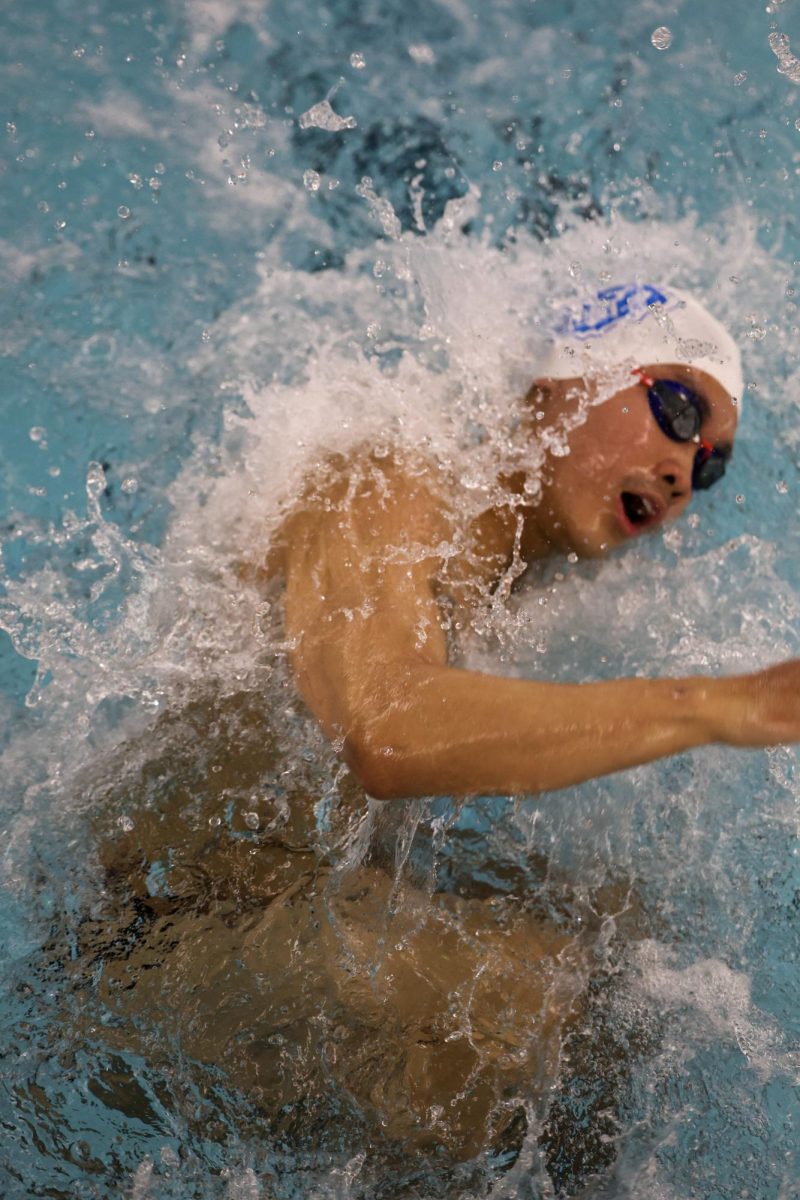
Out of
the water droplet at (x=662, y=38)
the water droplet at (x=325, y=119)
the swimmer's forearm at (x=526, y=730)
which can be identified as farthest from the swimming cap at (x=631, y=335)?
the water droplet at (x=662, y=38)

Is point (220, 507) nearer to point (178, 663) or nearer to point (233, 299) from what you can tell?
point (178, 663)

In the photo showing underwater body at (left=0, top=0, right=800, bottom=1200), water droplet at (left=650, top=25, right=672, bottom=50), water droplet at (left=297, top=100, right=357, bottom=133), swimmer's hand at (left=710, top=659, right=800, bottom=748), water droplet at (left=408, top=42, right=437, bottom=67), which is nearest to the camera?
swimmer's hand at (left=710, top=659, right=800, bottom=748)

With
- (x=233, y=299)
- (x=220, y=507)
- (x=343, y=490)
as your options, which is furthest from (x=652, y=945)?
(x=233, y=299)

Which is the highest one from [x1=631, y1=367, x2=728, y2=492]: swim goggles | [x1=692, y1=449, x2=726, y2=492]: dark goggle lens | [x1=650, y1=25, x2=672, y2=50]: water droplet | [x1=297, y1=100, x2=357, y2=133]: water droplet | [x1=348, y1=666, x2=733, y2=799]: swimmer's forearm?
[x1=297, y1=100, x2=357, y2=133]: water droplet

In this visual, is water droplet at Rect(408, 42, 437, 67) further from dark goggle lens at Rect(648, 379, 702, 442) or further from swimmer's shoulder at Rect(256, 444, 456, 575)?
swimmer's shoulder at Rect(256, 444, 456, 575)

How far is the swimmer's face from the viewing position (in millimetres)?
2115

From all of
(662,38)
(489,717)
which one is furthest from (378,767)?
(662,38)

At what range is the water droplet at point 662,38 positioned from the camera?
3662 mm

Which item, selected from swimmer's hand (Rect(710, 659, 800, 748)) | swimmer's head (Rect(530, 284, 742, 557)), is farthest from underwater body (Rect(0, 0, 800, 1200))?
swimmer's hand (Rect(710, 659, 800, 748))

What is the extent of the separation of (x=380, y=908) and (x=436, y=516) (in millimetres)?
709

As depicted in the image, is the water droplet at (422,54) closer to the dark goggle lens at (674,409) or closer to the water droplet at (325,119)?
the water droplet at (325,119)

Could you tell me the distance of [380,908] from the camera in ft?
6.36

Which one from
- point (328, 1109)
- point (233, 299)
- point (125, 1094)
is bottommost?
point (328, 1109)

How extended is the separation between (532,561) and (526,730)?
0.81 meters
